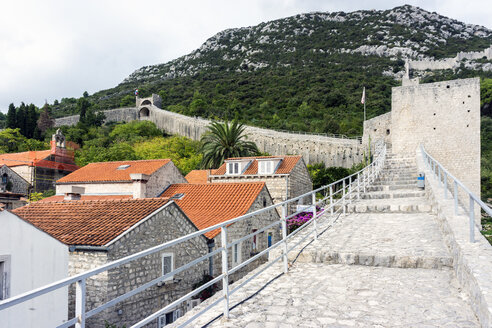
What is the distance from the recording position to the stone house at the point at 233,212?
1648cm

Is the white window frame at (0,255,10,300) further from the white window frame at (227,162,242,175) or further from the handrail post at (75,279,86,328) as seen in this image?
the white window frame at (227,162,242,175)

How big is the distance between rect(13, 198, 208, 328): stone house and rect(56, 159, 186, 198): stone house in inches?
272

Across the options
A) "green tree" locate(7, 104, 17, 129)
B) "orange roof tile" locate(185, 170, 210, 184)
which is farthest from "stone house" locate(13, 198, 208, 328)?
"green tree" locate(7, 104, 17, 129)

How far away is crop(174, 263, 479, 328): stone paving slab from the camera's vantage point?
11.8 ft

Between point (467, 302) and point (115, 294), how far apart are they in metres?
9.81

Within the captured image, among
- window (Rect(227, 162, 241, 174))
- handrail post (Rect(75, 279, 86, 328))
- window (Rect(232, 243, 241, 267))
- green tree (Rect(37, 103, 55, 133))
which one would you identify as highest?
green tree (Rect(37, 103, 55, 133))

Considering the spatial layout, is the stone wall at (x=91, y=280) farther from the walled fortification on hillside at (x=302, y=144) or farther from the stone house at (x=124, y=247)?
the walled fortification on hillside at (x=302, y=144)

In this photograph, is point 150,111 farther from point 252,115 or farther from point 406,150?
point 406,150

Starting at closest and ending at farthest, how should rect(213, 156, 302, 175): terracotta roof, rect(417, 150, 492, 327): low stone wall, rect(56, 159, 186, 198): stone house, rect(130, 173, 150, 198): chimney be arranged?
rect(417, 150, 492, 327): low stone wall → rect(130, 173, 150, 198): chimney → rect(56, 159, 186, 198): stone house → rect(213, 156, 302, 175): terracotta roof

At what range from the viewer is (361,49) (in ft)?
321

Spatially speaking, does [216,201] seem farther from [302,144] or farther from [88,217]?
[302,144]

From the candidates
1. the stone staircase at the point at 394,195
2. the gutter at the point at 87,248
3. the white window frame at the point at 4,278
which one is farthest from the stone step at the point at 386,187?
the white window frame at the point at 4,278

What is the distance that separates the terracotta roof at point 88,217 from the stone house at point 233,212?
3.43 m

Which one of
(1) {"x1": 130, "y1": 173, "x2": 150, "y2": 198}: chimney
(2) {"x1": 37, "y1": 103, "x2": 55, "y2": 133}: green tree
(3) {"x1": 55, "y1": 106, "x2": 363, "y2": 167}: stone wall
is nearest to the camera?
(1) {"x1": 130, "y1": 173, "x2": 150, "y2": 198}: chimney
